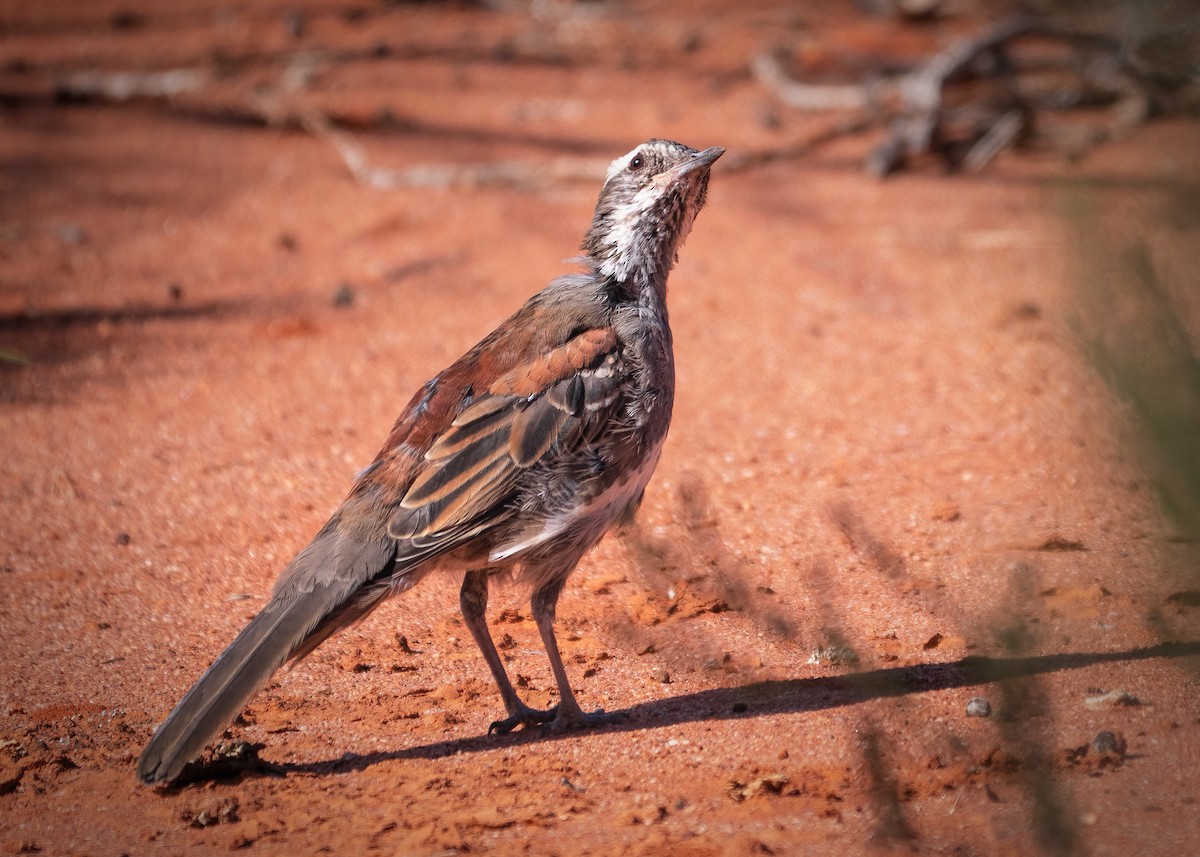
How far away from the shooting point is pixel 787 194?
10.4 m

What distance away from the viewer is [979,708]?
14.0 ft

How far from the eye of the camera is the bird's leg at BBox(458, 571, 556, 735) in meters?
4.60

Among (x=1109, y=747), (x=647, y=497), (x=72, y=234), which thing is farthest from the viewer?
(x=72, y=234)

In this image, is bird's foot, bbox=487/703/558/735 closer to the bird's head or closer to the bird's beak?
the bird's head

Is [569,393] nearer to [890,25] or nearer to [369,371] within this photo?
[369,371]

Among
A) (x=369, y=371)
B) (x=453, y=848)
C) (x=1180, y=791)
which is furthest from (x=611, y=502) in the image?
(x=369, y=371)

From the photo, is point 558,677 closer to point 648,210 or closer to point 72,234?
point 648,210

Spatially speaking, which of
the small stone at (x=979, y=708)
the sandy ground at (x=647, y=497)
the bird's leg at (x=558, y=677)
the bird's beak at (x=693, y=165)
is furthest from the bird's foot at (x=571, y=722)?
the bird's beak at (x=693, y=165)

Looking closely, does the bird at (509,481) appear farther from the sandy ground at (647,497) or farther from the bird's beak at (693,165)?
the sandy ground at (647,497)

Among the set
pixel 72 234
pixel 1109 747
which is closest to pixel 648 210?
pixel 1109 747

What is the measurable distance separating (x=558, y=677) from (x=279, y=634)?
100 cm

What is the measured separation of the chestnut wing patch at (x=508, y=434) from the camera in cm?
439

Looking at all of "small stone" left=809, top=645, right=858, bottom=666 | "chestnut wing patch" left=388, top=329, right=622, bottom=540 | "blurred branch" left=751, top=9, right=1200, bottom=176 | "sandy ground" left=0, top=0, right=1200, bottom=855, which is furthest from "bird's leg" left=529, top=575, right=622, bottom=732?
"blurred branch" left=751, top=9, right=1200, bottom=176

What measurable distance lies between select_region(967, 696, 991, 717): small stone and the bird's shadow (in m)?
0.13
